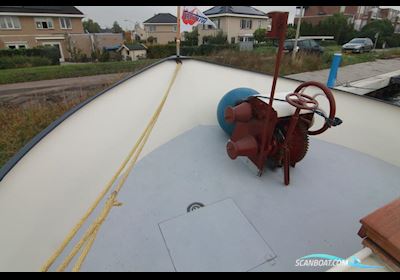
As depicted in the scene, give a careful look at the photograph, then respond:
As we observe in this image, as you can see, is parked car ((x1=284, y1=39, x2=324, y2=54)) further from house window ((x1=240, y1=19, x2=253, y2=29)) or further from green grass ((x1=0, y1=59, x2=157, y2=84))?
house window ((x1=240, y1=19, x2=253, y2=29))

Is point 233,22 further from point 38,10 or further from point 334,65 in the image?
point 334,65

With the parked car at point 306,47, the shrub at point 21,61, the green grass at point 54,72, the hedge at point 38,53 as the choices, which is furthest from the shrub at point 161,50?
the parked car at point 306,47

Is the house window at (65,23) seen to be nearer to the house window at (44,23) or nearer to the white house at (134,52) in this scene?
the house window at (44,23)

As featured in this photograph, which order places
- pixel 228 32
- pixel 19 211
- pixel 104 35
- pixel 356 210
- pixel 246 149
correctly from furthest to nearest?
pixel 104 35 < pixel 228 32 < pixel 246 149 < pixel 356 210 < pixel 19 211

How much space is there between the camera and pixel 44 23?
16953 millimetres

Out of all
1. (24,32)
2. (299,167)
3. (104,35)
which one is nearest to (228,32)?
(104,35)

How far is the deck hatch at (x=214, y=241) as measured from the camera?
4.50ft

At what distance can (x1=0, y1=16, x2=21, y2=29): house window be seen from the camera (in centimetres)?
1558

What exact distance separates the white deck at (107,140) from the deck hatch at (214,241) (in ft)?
0.82

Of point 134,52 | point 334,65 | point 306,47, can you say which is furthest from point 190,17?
point 134,52

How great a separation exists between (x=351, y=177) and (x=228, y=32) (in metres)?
19.2

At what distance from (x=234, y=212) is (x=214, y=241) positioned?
1.02ft

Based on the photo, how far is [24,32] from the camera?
644 inches

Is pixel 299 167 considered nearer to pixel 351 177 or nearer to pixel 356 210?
pixel 351 177
